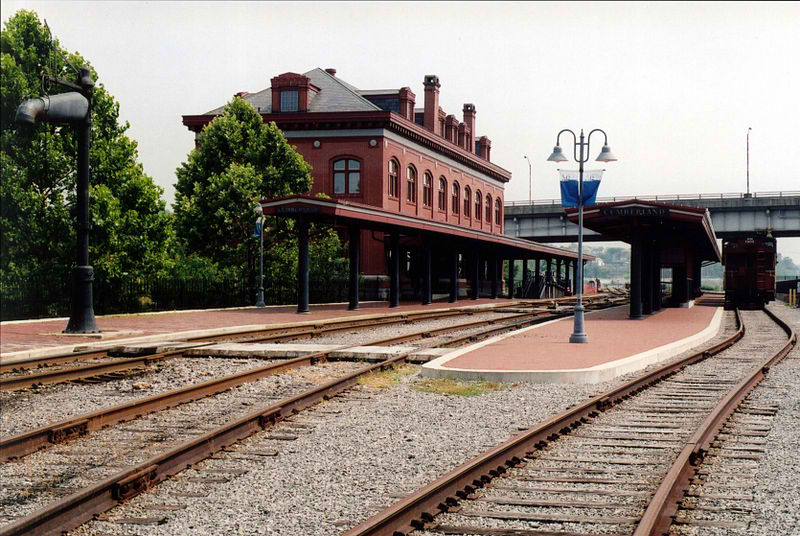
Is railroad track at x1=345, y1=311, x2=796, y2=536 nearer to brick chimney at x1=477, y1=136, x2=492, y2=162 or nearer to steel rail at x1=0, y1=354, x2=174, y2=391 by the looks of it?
steel rail at x1=0, y1=354, x2=174, y2=391

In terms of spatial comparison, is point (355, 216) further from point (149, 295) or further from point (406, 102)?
point (406, 102)

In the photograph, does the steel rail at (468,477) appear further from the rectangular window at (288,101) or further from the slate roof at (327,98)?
the rectangular window at (288,101)

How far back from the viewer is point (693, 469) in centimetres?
677

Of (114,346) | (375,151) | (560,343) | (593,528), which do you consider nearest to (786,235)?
(375,151)

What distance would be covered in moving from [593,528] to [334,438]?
3.47 meters

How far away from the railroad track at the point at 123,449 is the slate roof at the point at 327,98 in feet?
130

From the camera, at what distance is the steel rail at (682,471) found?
5.18m

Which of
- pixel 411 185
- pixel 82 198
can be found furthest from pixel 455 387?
pixel 411 185

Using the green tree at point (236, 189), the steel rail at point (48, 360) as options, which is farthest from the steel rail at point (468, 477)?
the green tree at point (236, 189)

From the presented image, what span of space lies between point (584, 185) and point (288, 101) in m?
34.5

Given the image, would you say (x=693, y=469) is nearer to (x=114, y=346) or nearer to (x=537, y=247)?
(x=114, y=346)

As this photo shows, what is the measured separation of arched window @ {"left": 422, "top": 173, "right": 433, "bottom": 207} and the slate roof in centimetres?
723

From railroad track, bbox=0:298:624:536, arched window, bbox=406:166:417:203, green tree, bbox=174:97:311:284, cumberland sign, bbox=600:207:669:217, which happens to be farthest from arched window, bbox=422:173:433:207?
railroad track, bbox=0:298:624:536

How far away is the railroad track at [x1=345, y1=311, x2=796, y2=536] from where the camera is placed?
530cm
